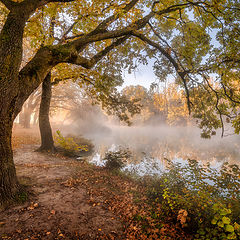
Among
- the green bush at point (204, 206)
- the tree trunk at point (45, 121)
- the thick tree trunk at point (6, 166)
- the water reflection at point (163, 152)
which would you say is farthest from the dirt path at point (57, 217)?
the tree trunk at point (45, 121)

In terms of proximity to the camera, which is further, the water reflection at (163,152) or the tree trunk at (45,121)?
the water reflection at (163,152)

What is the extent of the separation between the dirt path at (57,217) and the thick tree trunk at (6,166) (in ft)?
1.32

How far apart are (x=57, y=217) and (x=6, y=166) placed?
190 cm

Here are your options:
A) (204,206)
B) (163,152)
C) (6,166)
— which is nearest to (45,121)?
(6,166)

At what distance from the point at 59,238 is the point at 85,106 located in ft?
70.1

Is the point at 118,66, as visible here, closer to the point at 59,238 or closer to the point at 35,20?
the point at 35,20

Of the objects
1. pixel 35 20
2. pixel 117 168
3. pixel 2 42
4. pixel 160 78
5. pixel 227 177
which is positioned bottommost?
pixel 117 168

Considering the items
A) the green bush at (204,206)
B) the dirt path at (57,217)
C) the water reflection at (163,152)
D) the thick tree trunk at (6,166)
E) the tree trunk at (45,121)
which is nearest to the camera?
the green bush at (204,206)

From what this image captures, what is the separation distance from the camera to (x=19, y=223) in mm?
3418

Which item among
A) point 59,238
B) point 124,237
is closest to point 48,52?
point 59,238

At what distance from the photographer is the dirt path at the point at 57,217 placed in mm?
3295

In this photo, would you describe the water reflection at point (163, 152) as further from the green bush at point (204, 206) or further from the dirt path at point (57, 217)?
the dirt path at point (57, 217)

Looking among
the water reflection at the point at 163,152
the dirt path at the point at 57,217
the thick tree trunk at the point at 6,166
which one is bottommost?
Answer: the water reflection at the point at 163,152

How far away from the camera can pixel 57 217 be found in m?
3.82
